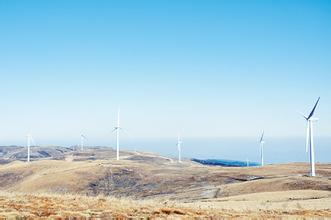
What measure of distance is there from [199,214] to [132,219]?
5.34 metres

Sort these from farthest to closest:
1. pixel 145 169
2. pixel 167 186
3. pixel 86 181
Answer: pixel 145 169 → pixel 86 181 → pixel 167 186

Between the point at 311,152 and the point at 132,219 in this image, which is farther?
the point at 311,152

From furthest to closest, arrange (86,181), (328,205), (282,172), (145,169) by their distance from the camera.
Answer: (145,169) → (282,172) → (86,181) → (328,205)

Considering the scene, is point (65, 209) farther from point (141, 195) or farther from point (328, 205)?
point (141, 195)

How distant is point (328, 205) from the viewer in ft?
135

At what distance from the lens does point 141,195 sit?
248 ft

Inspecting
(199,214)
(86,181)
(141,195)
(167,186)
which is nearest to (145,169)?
(86,181)

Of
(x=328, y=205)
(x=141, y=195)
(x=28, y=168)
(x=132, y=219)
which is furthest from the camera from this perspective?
(x=28, y=168)

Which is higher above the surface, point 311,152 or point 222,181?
point 311,152

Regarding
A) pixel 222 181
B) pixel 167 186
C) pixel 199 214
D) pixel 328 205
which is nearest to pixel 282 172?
pixel 222 181

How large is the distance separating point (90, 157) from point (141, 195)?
12053 cm

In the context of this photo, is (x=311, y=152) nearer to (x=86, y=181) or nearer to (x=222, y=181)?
(x=222, y=181)

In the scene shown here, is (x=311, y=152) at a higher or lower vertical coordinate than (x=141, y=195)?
higher

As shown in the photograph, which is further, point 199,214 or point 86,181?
point 86,181
